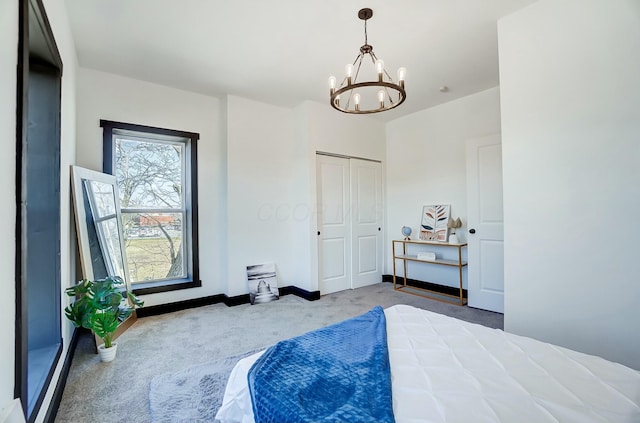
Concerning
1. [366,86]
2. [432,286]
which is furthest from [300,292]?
[366,86]

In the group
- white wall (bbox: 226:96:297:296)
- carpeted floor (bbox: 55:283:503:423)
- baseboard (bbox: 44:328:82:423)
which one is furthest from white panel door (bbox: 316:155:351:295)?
baseboard (bbox: 44:328:82:423)

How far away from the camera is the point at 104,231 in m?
3.01

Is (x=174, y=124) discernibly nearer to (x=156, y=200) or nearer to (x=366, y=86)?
(x=156, y=200)

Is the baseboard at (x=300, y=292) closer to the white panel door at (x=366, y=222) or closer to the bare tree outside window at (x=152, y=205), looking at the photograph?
the white panel door at (x=366, y=222)

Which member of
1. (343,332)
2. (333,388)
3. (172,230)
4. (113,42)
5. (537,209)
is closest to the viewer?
(333,388)

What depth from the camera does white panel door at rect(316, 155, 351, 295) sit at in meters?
4.39

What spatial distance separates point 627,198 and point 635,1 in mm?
1259

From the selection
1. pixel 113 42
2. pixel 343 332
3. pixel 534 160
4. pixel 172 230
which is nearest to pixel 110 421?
pixel 343 332

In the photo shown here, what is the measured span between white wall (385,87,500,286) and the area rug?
334 centimetres

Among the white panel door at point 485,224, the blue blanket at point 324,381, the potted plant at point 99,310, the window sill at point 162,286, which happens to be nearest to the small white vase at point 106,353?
the potted plant at point 99,310

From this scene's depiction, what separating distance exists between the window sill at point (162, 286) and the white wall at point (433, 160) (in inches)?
123

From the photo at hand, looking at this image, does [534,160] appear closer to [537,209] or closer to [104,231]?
[537,209]

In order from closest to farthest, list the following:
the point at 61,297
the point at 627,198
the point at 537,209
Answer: the point at 627,198 < the point at 61,297 < the point at 537,209

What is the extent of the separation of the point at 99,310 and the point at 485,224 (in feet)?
13.4
